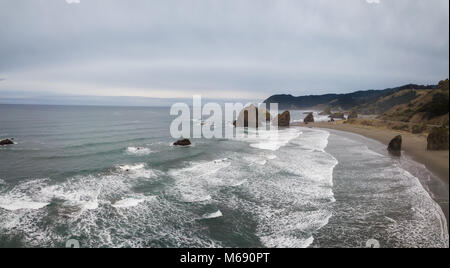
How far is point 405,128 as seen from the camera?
128 ft

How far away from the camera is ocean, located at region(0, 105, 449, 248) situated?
28.9 ft

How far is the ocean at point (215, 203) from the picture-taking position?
347 inches

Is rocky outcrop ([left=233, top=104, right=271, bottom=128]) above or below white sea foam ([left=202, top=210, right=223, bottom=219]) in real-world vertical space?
above

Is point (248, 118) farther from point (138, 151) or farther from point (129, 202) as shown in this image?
point (129, 202)

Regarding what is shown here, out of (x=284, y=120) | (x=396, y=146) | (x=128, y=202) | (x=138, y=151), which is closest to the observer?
(x=128, y=202)

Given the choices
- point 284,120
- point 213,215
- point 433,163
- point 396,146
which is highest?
point 433,163

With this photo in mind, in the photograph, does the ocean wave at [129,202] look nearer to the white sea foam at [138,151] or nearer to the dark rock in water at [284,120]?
the white sea foam at [138,151]

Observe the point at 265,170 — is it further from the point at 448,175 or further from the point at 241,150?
the point at 448,175

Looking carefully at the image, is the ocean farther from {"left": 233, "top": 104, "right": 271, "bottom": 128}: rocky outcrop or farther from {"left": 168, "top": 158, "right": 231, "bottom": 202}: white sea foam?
{"left": 233, "top": 104, "right": 271, "bottom": 128}: rocky outcrop

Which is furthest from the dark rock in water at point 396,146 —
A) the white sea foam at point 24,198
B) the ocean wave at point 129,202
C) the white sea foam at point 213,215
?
the white sea foam at point 24,198

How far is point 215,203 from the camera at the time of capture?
12047 mm

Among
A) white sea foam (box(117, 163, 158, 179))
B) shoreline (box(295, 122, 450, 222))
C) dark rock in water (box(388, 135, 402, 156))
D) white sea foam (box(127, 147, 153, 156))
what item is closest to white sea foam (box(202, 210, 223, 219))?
white sea foam (box(117, 163, 158, 179))

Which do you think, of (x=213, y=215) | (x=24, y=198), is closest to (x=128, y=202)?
(x=213, y=215)

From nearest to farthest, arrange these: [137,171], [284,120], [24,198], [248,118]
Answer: [24,198]
[137,171]
[248,118]
[284,120]
